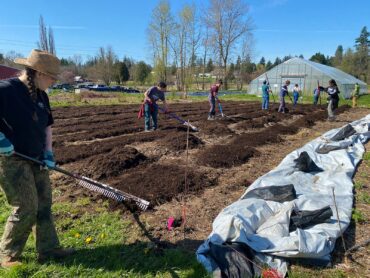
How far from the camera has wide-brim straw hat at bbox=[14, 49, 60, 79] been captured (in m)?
2.82

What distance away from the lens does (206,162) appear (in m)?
6.89

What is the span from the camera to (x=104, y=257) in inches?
132

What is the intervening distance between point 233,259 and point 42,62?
102 inches

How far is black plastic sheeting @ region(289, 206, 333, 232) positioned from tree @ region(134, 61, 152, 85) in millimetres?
57630

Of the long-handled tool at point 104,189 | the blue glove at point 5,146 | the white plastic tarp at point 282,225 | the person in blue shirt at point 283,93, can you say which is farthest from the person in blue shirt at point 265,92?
the blue glove at point 5,146

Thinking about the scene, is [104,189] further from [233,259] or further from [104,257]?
[233,259]

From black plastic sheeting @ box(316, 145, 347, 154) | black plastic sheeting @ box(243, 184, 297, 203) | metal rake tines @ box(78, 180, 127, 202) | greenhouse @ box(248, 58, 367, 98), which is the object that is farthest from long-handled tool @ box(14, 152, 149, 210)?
greenhouse @ box(248, 58, 367, 98)

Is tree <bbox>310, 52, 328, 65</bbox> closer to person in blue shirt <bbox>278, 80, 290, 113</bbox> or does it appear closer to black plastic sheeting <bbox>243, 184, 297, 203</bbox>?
person in blue shirt <bbox>278, 80, 290, 113</bbox>

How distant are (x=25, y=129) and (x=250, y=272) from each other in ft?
8.20

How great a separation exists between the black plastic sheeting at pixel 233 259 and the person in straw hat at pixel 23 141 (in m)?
1.82

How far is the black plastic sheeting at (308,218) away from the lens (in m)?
3.61

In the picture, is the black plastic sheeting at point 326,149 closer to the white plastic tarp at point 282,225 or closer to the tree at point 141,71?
the white plastic tarp at point 282,225

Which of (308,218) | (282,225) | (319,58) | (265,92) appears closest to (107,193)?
(282,225)

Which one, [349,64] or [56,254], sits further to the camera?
[349,64]
